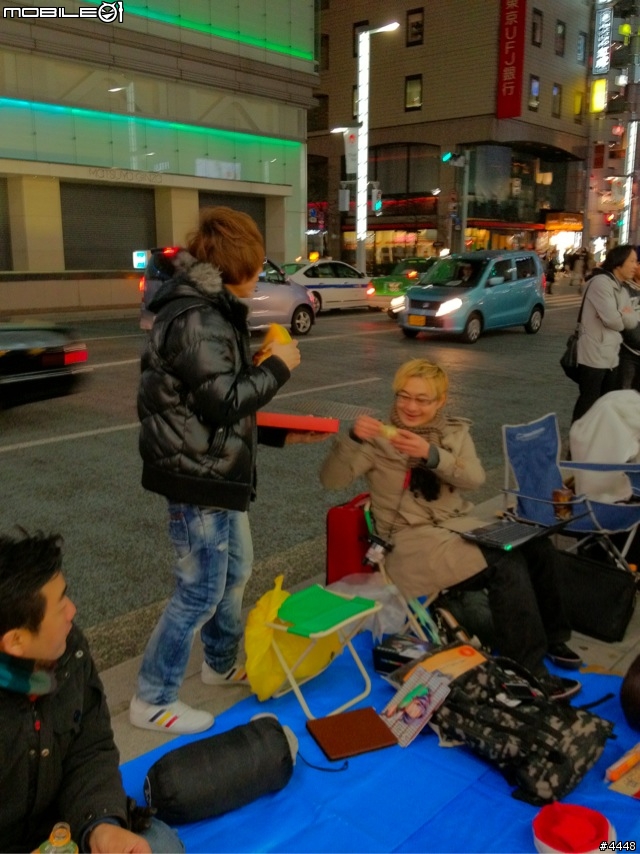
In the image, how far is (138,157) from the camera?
23.6 meters

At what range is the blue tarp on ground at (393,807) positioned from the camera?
2570 mm

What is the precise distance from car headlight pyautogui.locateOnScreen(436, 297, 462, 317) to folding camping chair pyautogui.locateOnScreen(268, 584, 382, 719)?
495 inches

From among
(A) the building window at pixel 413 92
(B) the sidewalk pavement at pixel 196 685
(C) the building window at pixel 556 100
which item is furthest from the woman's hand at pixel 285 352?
(C) the building window at pixel 556 100

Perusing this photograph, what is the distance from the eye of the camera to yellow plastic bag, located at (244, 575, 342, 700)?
321 centimetres

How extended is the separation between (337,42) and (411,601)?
44113 millimetres

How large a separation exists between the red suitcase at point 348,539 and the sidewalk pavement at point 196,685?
2.11ft

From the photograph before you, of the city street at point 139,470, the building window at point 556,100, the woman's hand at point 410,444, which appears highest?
the building window at point 556,100

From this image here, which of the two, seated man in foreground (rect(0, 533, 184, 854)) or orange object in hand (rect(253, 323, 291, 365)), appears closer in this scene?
seated man in foreground (rect(0, 533, 184, 854))

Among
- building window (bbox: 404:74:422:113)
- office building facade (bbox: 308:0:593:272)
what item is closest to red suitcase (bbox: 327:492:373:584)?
office building facade (bbox: 308:0:593:272)

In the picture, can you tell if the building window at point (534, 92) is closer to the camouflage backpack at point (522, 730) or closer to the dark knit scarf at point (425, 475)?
the dark knit scarf at point (425, 475)

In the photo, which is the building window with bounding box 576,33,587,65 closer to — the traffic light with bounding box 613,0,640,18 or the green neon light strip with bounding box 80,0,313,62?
the traffic light with bounding box 613,0,640,18

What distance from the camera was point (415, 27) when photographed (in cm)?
3941

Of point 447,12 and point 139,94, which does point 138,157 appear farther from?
point 447,12

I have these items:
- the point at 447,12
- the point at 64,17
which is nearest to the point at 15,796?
the point at 64,17
